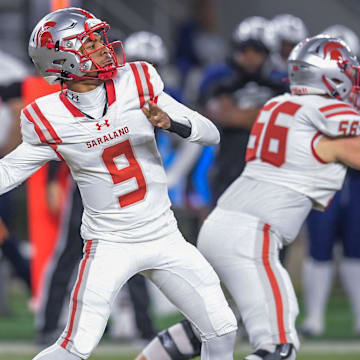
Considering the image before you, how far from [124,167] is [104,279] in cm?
45

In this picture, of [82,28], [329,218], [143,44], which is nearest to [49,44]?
[82,28]

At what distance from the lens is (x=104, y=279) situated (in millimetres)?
4141

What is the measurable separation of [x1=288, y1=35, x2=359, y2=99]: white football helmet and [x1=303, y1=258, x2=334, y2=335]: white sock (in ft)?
8.13

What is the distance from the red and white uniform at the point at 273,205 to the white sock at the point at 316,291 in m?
2.33

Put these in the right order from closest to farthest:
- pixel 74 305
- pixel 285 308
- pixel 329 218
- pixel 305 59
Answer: pixel 74 305 → pixel 285 308 → pixel 305 59 → pixel 329 218

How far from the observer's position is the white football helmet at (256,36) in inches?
267

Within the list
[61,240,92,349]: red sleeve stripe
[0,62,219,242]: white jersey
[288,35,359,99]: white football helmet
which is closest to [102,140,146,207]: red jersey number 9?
[0,62,219,242]: white jersey

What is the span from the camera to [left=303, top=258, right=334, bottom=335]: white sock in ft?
22.9

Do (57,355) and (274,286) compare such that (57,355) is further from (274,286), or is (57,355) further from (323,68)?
(323,68)

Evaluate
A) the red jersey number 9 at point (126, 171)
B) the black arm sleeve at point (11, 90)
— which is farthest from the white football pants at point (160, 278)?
the black arm sleeve at point (11, 90)

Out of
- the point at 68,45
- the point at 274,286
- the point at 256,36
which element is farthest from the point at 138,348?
the point at 68,45

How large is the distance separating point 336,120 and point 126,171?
0.92m

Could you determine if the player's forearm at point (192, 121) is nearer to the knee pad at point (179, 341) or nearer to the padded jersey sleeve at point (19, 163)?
the padded jersey sleeve at point (19, 163)

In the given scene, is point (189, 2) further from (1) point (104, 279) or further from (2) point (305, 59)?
(1) point (104, 279)
